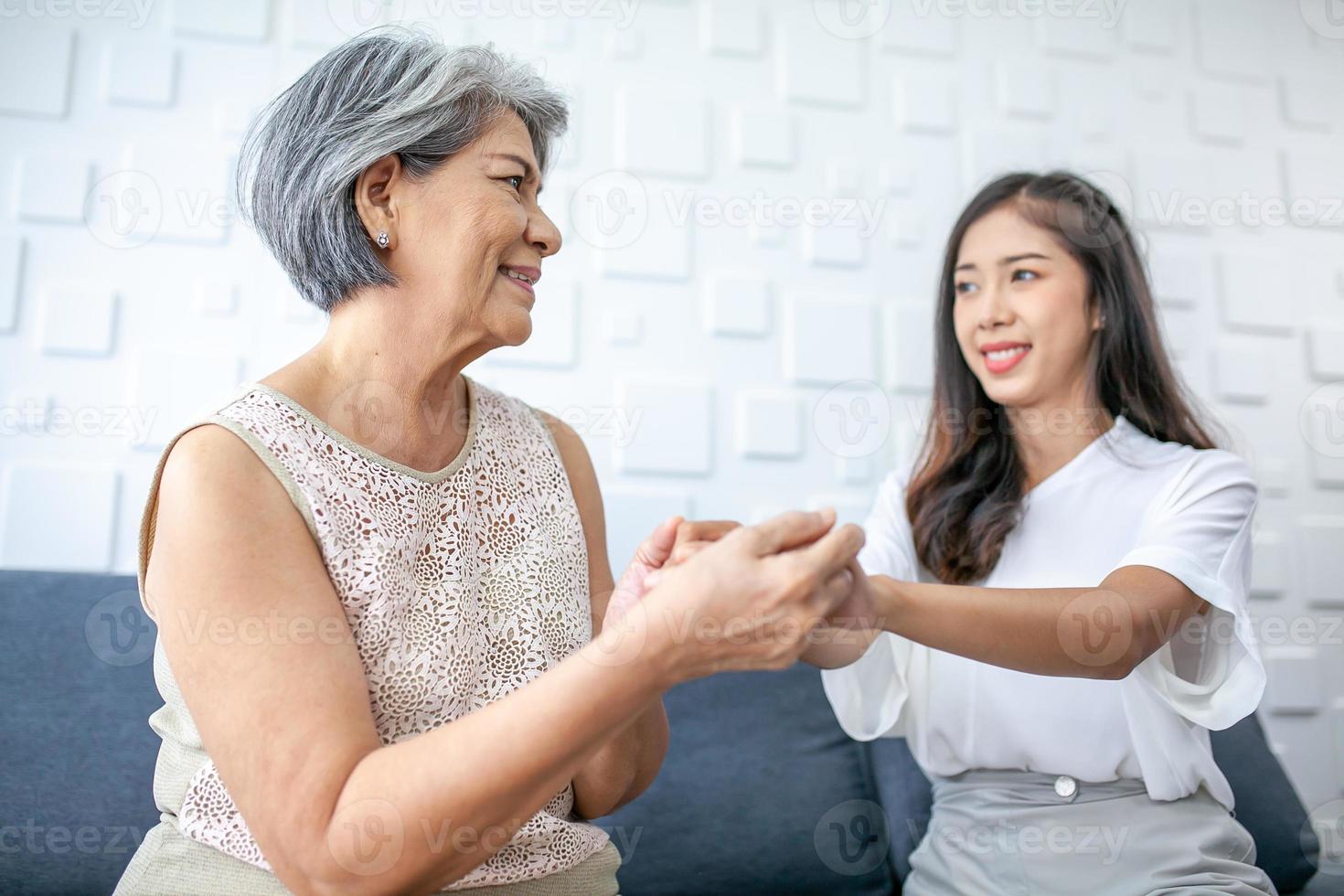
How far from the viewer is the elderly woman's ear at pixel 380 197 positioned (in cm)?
112

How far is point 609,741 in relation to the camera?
1.08 metres

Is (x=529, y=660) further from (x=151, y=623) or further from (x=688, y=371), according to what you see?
(x=688, y=371)

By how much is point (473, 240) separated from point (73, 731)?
3.18 ft

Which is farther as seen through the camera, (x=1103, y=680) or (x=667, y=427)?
(x=667, y=427)

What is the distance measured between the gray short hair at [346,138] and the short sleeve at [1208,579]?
1.00 m

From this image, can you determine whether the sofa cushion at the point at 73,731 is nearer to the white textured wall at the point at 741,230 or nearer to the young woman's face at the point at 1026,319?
the white textured wall at the point at 741,230

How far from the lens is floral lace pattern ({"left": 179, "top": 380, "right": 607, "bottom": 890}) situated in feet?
3.17

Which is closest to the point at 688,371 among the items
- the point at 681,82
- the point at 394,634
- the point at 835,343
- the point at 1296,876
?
the point at 835,343

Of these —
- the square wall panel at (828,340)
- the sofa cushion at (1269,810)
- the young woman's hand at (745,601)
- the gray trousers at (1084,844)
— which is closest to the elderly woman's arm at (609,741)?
the young woman's hand at (745,601)

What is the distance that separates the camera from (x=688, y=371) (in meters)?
2.02

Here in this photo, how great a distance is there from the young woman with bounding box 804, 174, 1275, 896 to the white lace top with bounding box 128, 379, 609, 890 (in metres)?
0.37

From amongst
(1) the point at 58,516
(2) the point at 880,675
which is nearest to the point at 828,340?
(2) the point at 880,675

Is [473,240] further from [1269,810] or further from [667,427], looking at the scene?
[1269,810]

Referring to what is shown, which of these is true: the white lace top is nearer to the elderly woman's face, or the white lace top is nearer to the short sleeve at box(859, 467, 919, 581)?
the elderly woman's face
